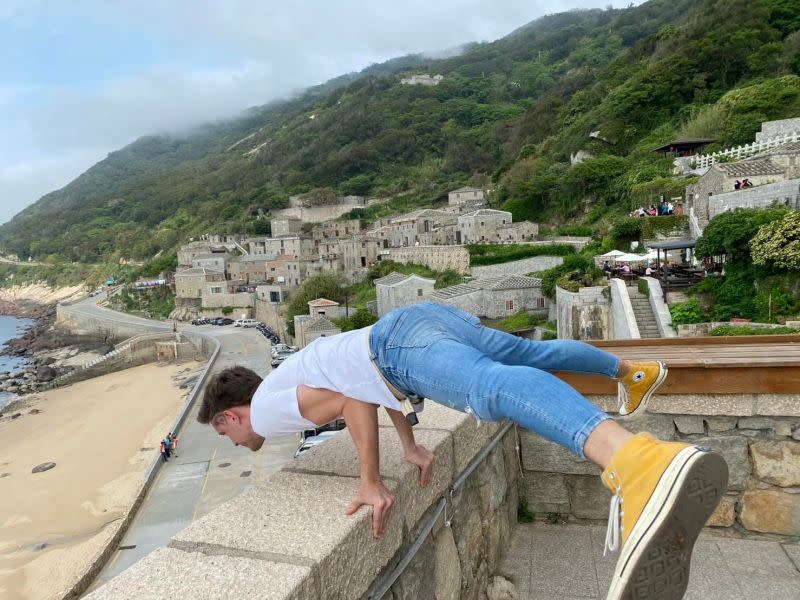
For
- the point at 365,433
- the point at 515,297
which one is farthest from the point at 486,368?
the point at 515,297

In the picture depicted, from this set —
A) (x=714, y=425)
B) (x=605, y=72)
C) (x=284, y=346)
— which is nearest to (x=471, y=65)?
(x=605, y=72)

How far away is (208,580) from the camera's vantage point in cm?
141

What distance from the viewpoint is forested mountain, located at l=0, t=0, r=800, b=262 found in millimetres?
37062

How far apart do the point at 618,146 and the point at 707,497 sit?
4607 cm

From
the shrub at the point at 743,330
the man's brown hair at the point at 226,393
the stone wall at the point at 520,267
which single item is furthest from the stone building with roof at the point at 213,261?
the man's brown hair at the point at 226,393

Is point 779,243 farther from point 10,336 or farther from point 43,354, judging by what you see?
point 10,336

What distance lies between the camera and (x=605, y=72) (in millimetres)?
57938

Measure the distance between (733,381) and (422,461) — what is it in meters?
1.91

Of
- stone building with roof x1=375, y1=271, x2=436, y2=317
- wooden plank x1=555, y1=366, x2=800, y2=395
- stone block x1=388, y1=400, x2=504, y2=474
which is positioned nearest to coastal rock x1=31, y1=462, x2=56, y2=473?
stone building with roof x1=375, y1=271, x2=436, y2=317

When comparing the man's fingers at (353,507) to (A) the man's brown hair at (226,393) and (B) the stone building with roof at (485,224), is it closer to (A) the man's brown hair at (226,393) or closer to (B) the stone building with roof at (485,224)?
(A) the man's brown hair at (226,393)

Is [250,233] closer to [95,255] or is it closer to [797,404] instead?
[95,255]

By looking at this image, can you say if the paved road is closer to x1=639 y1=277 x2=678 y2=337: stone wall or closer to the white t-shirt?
the white t-shirt

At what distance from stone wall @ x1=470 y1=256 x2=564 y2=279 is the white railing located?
9.14m

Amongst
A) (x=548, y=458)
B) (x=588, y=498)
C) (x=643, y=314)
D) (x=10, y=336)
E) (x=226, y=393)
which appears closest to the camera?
(x=226, y=393)
